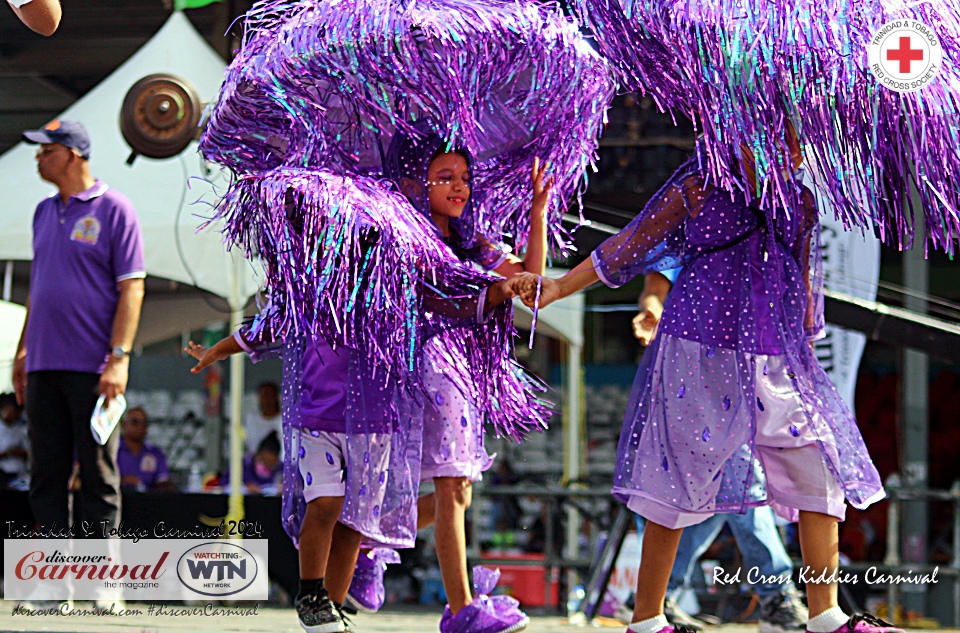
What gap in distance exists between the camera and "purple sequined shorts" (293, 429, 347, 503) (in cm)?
304

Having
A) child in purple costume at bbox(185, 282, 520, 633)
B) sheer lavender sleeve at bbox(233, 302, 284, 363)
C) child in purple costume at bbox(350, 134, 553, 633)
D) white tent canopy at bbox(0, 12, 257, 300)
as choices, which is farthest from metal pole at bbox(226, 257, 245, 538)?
child in purple costume at bbox(350, 134, 553, 633)

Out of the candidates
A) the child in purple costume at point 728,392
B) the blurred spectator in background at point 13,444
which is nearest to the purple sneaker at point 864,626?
the child in purple costume at point 728,392

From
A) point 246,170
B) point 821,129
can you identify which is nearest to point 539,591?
point 246,170

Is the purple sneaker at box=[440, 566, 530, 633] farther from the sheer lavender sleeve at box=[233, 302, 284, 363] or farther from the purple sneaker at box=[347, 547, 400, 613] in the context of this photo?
the sheer lavender sleeve at box=[233, 302, 284, 363]

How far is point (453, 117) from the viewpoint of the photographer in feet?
9.87

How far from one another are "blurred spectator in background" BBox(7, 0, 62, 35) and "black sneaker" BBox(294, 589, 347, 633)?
4.98 feet

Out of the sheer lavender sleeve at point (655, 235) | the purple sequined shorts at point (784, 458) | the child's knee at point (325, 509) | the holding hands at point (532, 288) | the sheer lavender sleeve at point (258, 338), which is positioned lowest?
the child's knee at point (325, 509)

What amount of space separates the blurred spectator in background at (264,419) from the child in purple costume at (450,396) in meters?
3.84

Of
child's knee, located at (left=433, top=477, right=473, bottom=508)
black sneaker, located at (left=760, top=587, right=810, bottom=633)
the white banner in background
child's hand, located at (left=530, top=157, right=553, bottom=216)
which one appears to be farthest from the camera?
the white banner in background

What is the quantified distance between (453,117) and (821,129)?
3.02 ft

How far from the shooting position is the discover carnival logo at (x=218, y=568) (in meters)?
3.27

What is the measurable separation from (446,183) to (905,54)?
1.16 meters

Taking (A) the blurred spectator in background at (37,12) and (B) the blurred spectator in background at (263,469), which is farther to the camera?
(B) the blurred spectator in background at (263,469)

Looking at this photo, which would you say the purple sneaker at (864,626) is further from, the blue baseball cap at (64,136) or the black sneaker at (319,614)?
the blue baseball cap at (64,136)
